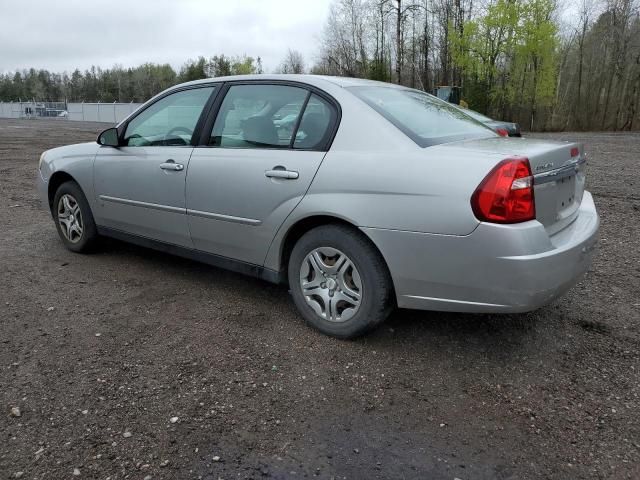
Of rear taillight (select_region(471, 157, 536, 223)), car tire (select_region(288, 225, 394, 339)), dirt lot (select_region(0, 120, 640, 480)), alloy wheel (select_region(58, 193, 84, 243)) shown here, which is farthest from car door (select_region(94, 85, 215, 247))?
rear taillight (select_region(471, 157, 536, 223))

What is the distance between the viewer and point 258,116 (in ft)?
12.0

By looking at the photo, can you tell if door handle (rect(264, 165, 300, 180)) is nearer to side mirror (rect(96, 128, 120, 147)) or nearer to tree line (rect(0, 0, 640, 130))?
side mirror (rect(96, 128, 120, 147))

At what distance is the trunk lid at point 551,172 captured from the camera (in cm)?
276

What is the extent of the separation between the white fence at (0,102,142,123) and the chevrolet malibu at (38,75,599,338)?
124ft

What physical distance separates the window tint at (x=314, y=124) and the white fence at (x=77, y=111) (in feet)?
126

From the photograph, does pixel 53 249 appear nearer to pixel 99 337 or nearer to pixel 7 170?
pixel 99 337

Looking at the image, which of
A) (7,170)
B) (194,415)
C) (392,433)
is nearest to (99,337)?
(194,415)

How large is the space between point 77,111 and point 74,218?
2051 inches

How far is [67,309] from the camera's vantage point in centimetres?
376

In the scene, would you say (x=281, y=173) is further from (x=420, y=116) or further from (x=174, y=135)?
(x=174, y=135)

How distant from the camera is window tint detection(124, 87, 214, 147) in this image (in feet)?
13.2

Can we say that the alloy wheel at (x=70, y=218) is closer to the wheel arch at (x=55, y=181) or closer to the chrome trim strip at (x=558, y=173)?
the wheel arch at (x=55, y=181)

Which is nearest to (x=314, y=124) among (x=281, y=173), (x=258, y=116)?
(x=281, y=173)

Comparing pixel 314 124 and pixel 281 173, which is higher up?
pixel 314 124
